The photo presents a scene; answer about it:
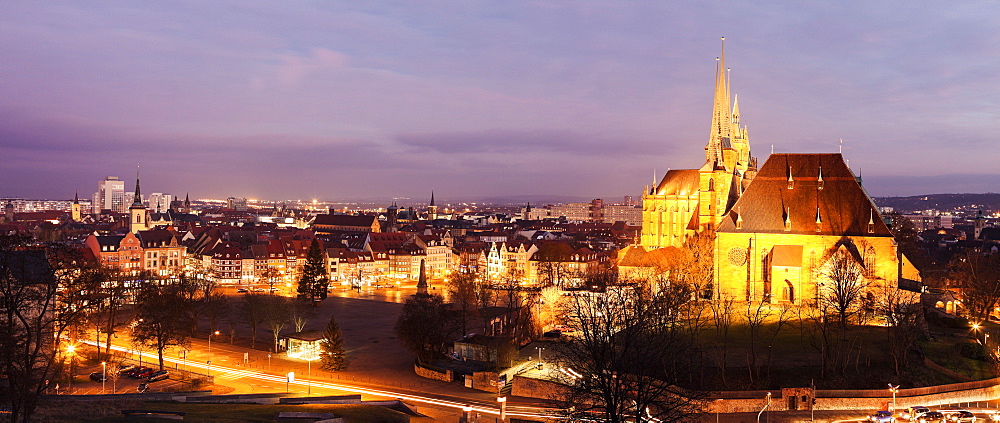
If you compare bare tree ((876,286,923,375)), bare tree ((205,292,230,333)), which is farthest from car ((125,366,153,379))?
bare tree ((876,286,923,375))

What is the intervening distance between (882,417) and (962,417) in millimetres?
4302

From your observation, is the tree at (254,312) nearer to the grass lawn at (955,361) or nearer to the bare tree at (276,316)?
the bare tree at (276,316)

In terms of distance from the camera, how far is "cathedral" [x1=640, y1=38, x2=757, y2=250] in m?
87.6

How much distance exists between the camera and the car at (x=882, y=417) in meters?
38.2

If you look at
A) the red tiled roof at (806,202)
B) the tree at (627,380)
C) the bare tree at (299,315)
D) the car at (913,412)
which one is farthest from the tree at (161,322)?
the car at (913,412)

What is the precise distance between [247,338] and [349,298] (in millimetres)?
33325

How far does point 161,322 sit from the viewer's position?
56.6m

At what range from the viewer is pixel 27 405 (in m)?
29.6

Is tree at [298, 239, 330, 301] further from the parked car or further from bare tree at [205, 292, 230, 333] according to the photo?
the parked car

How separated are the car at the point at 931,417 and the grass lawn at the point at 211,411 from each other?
85.4ft

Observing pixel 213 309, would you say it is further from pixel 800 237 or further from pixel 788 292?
pixel 800 237

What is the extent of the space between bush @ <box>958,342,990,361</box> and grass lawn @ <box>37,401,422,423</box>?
36.4 meters

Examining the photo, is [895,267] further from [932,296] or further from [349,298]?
[349,298]

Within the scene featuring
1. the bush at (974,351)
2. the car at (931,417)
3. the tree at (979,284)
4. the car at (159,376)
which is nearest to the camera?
the car at (931,417)
